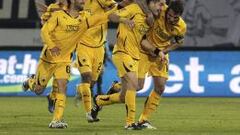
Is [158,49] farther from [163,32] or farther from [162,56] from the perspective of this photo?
[163,32]

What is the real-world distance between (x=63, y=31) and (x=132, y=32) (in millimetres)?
1202

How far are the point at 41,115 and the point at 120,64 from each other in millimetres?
3654

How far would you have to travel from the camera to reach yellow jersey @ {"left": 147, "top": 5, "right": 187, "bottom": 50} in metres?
14.0

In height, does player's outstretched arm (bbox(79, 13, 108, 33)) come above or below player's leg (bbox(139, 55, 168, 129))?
above

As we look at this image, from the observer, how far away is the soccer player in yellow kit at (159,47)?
13923 millimetres

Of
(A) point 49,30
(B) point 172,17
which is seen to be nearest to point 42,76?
(A) point 49,30

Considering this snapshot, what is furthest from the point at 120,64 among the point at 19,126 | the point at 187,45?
the point at 187,45

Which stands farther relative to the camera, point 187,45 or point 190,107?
point 187,45

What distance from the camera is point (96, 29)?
52.8ft

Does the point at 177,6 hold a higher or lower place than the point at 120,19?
higher

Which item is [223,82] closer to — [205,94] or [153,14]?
[205,94]

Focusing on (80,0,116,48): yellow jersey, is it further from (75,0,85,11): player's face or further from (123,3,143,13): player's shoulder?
(123,3,143,13): player's shoulder

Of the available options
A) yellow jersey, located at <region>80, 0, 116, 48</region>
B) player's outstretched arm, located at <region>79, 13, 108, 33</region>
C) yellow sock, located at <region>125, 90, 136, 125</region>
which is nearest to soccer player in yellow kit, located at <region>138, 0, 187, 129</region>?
yellow sock, located at <region>125, 90, 136, 125</region>

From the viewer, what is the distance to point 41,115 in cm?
1705
